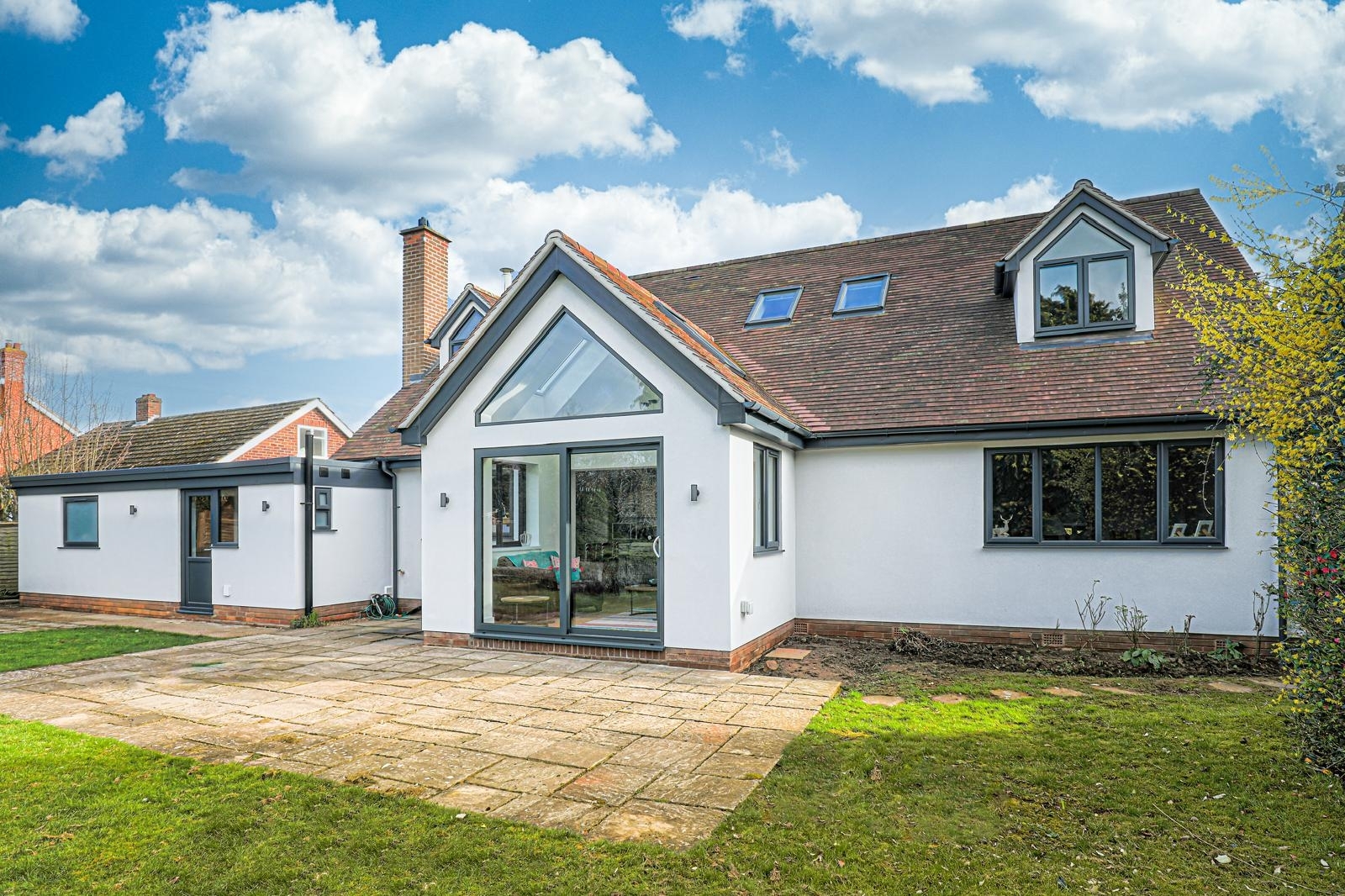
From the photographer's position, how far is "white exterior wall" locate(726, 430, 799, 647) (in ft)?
28.9

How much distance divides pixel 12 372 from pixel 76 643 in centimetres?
2290

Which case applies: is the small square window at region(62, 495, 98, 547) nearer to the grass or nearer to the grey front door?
the grey front door

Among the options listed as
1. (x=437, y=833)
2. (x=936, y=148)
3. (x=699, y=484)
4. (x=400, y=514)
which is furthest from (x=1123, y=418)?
(x=400, y=514)

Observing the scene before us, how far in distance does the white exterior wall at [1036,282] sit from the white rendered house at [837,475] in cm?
3

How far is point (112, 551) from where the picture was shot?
48.7 feet

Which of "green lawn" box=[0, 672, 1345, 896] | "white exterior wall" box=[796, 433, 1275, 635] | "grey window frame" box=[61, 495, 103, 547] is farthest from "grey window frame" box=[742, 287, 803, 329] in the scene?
"grey window frame" box=[61, 495, 103, 547]

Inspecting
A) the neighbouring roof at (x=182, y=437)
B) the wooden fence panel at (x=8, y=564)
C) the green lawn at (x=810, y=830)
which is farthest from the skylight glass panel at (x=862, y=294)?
the wooden fence panel at (x=8, y=564)

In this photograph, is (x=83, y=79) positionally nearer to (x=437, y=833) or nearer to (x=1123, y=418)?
(x=437, y=833)

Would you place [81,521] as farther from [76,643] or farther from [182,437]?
[182,437]

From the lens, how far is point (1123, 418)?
947cm

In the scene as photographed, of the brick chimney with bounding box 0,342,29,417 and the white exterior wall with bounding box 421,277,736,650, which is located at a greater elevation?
the brick chimney with bounding box 0,342,29,417

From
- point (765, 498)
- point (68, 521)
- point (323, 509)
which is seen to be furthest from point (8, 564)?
point (765, 498)

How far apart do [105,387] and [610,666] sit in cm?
2307

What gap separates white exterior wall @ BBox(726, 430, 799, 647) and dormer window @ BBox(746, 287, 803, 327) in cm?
373
